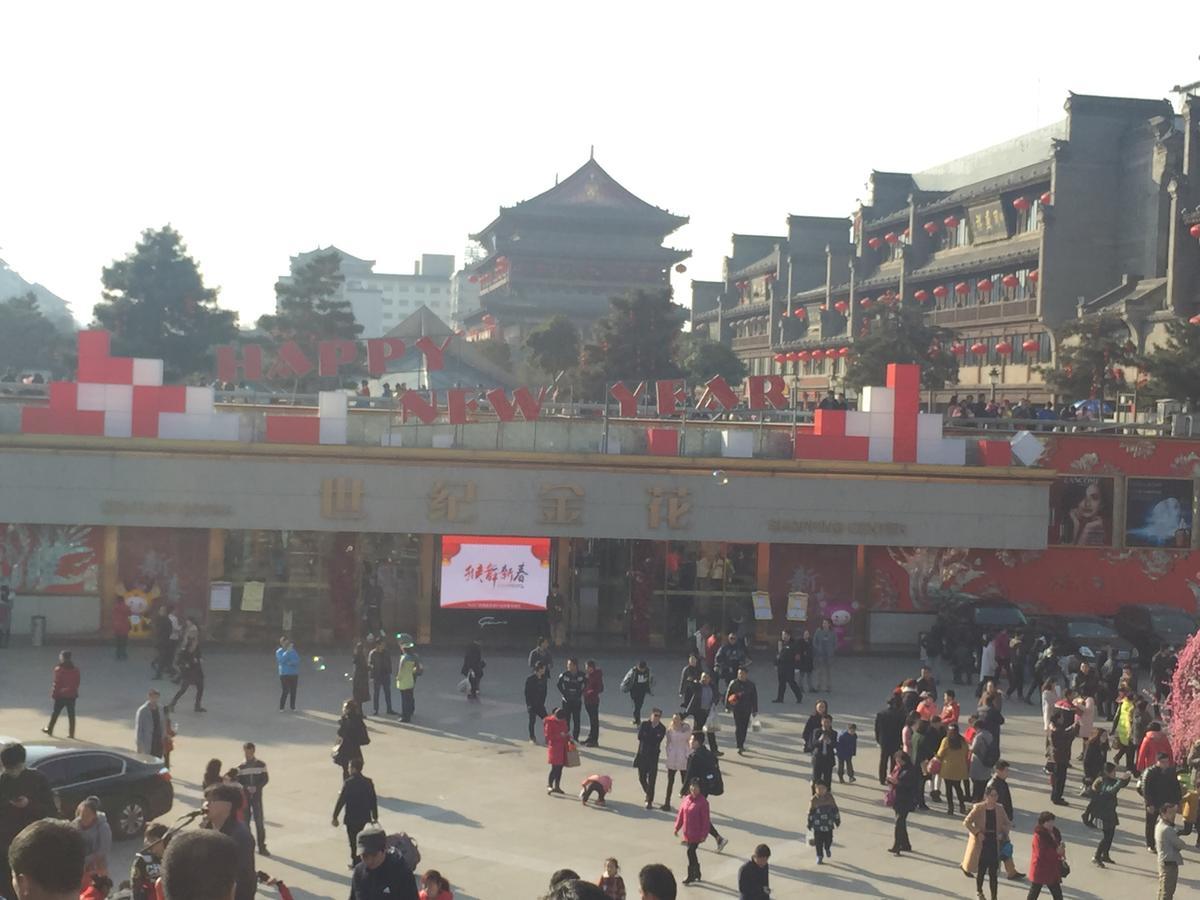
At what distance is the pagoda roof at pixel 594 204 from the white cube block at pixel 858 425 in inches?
2501

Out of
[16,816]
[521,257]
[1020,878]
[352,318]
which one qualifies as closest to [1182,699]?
[1020,878]

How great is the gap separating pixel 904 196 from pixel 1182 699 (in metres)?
60.2

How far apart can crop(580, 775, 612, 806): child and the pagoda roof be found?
76559 millimetres

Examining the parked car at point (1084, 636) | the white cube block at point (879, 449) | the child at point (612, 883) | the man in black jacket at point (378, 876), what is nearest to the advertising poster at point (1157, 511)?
the parked car at point (1084, 636)

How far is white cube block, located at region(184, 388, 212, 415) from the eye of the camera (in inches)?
1149

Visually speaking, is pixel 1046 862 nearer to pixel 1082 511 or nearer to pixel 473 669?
pixel 473 669

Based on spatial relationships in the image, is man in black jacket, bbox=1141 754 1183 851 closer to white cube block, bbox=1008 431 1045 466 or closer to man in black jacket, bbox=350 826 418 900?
man in black jacket, bbox=350 826 418 900

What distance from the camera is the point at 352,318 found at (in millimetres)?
65125

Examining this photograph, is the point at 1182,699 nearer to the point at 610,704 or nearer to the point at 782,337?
the point at 610,704

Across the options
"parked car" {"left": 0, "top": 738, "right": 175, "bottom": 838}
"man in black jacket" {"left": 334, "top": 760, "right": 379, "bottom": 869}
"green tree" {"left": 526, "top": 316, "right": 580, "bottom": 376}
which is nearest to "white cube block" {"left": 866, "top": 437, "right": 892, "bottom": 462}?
"man in black jacket" {"left": 334, "top": 760, "right": 379, "bottom": 869}

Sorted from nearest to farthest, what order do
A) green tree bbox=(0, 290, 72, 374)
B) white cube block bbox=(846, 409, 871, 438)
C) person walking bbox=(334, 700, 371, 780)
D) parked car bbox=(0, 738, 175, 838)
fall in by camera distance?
1. parked car bbox=(0, 738, 175, 838)
2. person walking bbox=(334, 700, 371, 780)
3. white cube block bbox=(846, 409, 871, 438)
4. green tree bbox=(0, 290, 72, 374)

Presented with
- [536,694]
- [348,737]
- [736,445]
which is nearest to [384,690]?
[536,694]

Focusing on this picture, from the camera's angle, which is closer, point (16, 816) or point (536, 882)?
point (16, 816)

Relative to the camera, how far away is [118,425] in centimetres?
2911
